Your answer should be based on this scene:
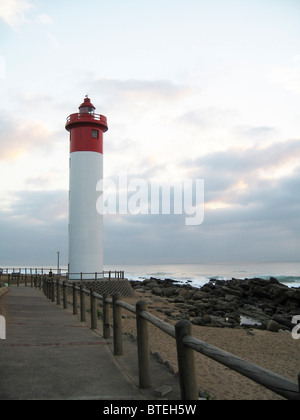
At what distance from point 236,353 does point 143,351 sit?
8218 mm

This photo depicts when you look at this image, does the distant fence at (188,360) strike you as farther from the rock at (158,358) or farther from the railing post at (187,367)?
the rock at (158,358)

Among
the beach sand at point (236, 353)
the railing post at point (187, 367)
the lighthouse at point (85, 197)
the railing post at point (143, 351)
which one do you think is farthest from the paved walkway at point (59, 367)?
the lighthouse at point (85, 197)

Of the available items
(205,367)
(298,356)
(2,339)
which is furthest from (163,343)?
(2,339)

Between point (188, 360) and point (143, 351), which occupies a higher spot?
point (188, 360)

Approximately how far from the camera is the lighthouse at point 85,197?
23.7 m

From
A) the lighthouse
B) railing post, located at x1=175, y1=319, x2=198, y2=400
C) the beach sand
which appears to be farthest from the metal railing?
railing post, located at x1=175, y1=319, x2=198, y2=400

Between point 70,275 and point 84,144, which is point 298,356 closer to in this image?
point 70,275

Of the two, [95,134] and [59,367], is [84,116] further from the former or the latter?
[59,367]

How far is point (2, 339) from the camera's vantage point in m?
6.85

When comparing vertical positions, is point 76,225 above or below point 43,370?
above

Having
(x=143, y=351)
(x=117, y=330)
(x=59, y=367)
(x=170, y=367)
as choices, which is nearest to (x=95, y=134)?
(x=117, y=330)

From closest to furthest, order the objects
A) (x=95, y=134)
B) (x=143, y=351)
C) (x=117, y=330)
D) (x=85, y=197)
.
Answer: (x=143, y=351) → (x=117, y=330) → (x=85, y=197) → (x=95, y=134)

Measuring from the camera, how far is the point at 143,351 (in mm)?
4609
